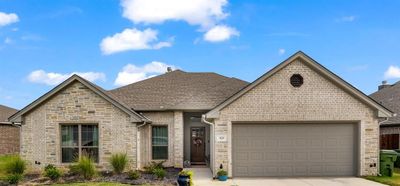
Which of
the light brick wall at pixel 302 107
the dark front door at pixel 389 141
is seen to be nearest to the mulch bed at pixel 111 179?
the light brick wall at pixel 302 107

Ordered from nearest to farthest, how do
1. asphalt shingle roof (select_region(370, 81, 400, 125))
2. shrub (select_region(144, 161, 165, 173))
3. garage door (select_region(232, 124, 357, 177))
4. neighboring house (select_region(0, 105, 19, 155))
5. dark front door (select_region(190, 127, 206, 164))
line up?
garage door (select_region(232, 124, 357, 177)) < shrub (select_region(144, 161, 165, 173)) < dark front door (select_region(190, 127, 206, 164)) < asphalt shingle roof (select_region(370, 81, 400, 125)) < neighboring house (select_region(0, 105, 19, 155))

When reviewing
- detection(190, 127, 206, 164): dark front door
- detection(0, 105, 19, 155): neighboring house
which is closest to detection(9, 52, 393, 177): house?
detection(190, 127, 206, 164): dark front door

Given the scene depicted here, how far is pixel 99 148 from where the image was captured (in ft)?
57.5

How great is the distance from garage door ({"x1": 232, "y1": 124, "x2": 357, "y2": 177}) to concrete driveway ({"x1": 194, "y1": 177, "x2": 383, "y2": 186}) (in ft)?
2.50

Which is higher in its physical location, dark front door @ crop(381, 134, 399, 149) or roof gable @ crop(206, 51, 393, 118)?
roof gable @ crop(206, 51, 393, 118)

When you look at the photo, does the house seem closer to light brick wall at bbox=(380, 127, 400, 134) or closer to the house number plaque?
the house number plaque

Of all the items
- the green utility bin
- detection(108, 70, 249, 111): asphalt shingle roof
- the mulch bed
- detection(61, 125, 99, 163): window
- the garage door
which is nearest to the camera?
the mulch bed

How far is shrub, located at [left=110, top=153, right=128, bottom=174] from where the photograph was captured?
16.7 metres

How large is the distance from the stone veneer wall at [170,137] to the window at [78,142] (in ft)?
8.59

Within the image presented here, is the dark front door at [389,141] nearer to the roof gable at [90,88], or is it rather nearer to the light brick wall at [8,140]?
the roof gable at [90,88]

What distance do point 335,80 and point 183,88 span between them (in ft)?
29.5

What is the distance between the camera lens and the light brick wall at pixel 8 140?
30337 mm

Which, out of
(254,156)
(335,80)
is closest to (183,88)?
(254,156)

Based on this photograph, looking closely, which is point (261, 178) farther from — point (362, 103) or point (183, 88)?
point (183, 88)
